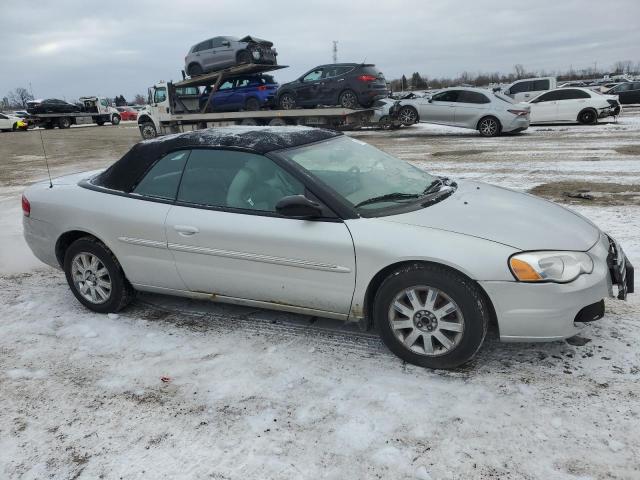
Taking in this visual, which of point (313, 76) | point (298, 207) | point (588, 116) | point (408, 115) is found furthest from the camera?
point (588, 116)

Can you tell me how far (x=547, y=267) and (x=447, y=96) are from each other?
1603cm

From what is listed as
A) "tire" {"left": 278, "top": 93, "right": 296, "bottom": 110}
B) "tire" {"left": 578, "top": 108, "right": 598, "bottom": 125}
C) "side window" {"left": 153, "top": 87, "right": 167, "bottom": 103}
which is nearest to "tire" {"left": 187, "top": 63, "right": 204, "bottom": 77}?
"side window" {"left": 153, "top": 87, "right": 167, "bottom": 103}

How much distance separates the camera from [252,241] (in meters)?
3.55

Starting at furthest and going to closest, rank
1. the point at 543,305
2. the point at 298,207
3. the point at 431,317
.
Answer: the point at 298,207 < the point at 431,317 < the point at 543,305

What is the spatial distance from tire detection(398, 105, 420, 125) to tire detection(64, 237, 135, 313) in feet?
51.9

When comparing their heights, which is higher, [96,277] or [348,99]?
[348,99]

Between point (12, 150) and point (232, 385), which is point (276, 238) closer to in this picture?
point (232, 385)

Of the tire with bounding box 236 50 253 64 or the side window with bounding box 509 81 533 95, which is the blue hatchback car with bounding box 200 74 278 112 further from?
the side window with bounding box 509 81 533 95

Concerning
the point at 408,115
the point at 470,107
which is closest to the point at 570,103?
the point at 470,107

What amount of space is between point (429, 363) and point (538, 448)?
834 millimetres

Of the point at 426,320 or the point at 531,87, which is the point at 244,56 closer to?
the point at 531,87

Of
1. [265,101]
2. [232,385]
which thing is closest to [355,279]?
[232,385]

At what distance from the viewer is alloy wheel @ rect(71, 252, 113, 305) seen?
428cm

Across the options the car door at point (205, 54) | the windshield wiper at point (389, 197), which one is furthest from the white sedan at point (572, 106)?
the windshield wiper at point (389, 197)
